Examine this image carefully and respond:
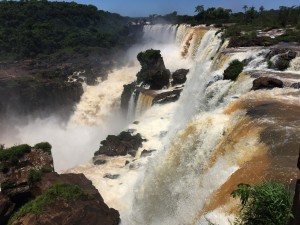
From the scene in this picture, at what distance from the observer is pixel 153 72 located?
124ft

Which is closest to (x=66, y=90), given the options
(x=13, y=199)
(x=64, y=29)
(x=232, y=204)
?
(x=13, y=199)

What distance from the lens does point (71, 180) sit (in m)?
18.2

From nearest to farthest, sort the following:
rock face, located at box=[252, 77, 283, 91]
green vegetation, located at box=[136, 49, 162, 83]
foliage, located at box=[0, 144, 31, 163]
A: rock face, located at box=[252, 77, 283, 91] → foliage, located at box=[0, 144, 31, 163] → green vegetation, located at box=[136, 49, 162, 83]

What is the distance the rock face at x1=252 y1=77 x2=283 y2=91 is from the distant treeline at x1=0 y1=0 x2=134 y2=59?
5914 cm

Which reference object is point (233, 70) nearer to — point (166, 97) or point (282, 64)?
point (282, 64)

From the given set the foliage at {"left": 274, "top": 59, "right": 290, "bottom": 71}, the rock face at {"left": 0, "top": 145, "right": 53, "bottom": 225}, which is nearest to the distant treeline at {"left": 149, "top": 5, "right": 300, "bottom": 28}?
the foliage at {"left": 274, "top": 59, "right": 290, "bottom": 71}

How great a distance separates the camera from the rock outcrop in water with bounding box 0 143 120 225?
14266mm

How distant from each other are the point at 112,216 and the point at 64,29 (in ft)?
287

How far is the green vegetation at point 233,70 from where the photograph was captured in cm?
2186

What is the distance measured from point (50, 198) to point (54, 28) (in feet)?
283

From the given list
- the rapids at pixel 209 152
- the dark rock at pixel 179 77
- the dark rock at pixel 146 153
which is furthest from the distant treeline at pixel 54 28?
the dark rock at pixel 146 153

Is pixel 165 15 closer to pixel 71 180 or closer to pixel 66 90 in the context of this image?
pixel 66 90

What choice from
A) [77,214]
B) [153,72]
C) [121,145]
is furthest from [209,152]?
[153,72]

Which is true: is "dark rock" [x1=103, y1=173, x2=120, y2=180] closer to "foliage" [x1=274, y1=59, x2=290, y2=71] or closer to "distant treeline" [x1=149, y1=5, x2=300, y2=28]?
"foliage" [x1=274, y1=59, x2=290, y2=71]
